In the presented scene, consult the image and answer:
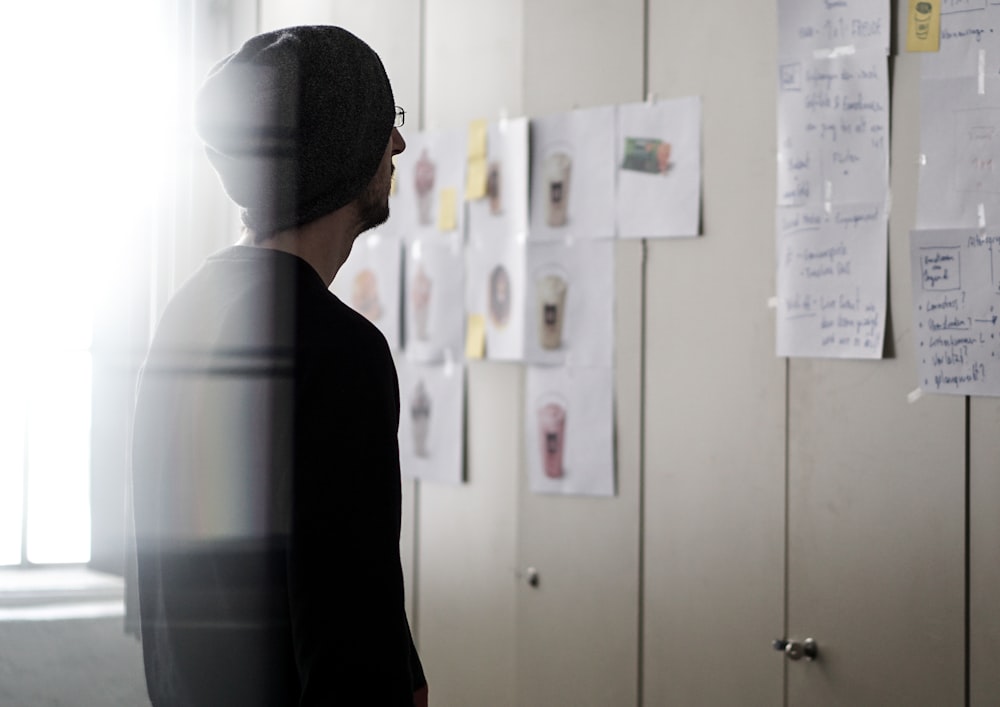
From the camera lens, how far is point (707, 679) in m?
2.11

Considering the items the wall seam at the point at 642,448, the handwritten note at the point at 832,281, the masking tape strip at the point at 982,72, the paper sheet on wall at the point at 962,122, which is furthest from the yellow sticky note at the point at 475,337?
the masking tape strip at the point at 982,72

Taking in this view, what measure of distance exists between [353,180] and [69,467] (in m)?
2.41

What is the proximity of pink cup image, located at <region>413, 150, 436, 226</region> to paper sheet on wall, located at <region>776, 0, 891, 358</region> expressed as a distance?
98cm

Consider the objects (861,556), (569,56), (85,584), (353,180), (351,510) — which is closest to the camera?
(351,510)

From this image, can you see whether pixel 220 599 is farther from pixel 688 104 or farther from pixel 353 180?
pixel 688 104

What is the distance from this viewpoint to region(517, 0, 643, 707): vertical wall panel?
7.43 ft

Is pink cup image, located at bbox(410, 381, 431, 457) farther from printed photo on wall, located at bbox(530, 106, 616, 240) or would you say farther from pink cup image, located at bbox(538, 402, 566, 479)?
printed photo on wall, located at bbox(530, 106, 616, 240)

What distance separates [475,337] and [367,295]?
0.42m

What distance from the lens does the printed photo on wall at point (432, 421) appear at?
2633 millimetres

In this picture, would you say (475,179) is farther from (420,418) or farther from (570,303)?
(420,418)

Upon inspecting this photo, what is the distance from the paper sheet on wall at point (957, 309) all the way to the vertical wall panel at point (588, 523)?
1.96 feet

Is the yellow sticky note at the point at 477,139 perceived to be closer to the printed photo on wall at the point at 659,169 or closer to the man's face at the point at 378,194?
the printed photo on wall at the point at 659,169

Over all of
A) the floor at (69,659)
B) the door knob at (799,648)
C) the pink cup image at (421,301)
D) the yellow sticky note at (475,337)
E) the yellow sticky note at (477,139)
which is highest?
the yellow sticky note at (477,139)

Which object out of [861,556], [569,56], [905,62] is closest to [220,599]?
[861,556]
